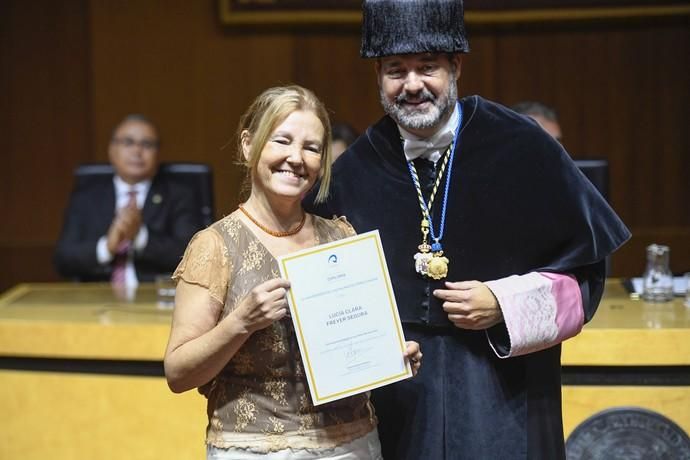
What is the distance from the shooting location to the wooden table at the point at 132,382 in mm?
3494

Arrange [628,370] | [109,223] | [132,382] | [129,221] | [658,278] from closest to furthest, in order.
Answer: [628,370]
[132,382]
[658,278]
[129,221]
[109,223]

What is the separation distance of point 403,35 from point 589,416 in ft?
5.07

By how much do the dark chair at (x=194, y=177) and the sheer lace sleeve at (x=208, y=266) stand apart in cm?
307

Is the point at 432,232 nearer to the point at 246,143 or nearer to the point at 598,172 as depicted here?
the point at 246,143

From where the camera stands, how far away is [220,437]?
2.28 meters

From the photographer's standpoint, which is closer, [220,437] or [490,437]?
[220,437]

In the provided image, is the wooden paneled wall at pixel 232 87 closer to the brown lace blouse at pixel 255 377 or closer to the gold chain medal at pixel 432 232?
the gold chain medal at pixel 432 232

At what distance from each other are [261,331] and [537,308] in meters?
0.60

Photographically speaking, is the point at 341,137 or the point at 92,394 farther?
the point at 341,137

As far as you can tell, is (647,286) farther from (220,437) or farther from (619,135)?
(619,135)

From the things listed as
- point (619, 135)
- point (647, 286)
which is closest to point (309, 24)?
point (619, 135)

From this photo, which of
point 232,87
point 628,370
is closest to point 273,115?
point 628,370

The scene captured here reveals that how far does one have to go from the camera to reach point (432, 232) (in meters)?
2.57

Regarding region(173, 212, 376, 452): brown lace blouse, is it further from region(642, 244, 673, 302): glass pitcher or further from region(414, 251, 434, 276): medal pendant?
region(642, 244, 673, 302): glass pitcher
